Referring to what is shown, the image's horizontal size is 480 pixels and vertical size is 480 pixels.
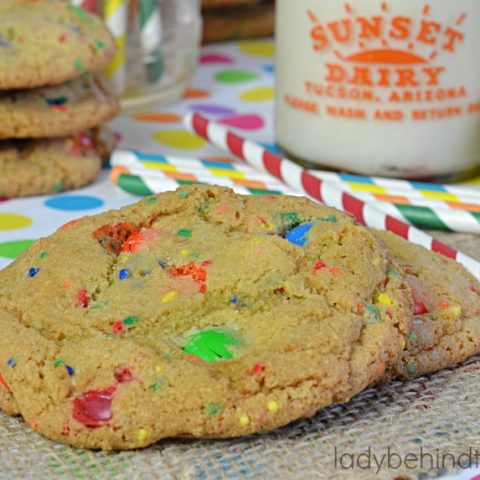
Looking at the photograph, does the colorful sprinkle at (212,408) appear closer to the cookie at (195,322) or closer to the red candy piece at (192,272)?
the cookie at (195,322)

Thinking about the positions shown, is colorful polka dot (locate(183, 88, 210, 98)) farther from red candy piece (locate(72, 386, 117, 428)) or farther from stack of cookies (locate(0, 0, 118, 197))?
red candy piece (locate(72, 386, 117, 428))

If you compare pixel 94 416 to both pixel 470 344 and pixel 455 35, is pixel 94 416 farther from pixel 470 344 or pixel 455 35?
pixel 455 35

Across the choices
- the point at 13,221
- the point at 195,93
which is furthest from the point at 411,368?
the point at 195,93

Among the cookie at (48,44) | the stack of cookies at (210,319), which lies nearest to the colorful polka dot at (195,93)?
the cookie at (48,44)

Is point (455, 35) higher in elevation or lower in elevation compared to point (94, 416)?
higher

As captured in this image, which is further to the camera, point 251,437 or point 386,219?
point 386,219

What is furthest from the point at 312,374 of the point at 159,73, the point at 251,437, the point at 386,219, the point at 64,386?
the point at 159,73
